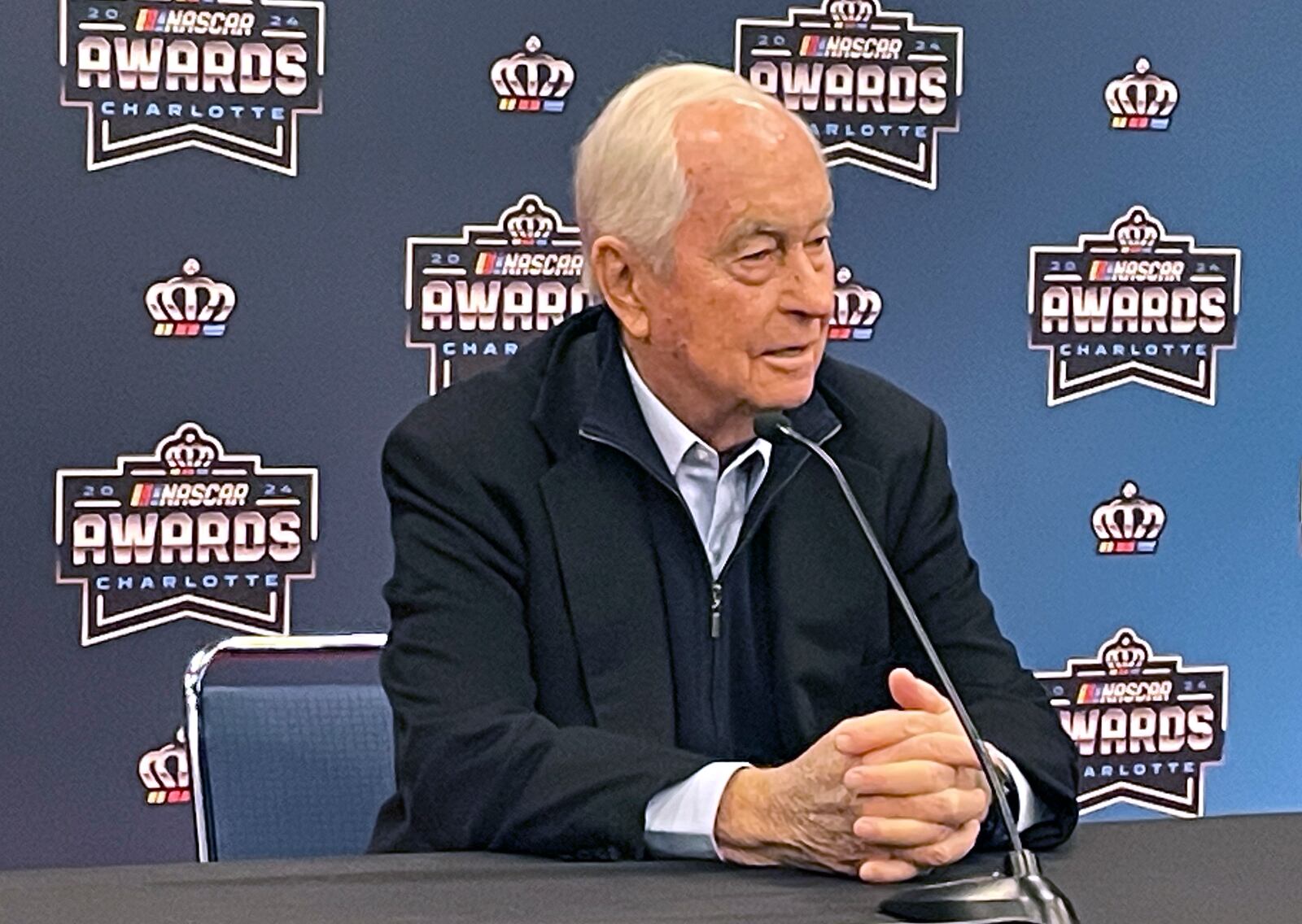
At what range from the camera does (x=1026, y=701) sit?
1.85 meters

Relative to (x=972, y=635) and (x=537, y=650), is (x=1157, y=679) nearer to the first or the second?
(x=972, y=635)

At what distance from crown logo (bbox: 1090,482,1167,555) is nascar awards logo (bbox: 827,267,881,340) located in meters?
0.49

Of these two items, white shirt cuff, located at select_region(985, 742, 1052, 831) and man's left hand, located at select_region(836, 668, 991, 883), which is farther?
white shirt cuff, located at select_region(985, 742, 1052, 831)

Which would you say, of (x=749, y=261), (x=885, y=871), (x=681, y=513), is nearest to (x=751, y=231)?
(x=749, y=261)

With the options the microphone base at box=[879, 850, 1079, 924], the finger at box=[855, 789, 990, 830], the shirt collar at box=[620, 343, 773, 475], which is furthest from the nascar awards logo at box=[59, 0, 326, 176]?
the microphone base at box=[879, 850, 1079, 924]

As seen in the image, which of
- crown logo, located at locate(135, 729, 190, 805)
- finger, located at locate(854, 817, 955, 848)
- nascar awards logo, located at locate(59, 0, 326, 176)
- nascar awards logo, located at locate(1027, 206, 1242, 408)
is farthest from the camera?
nascar awards logo, located at locate(1027, 206, 1242, 408)

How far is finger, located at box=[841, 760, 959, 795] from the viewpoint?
153 cm

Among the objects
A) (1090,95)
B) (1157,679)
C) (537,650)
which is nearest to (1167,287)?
(1090,95)

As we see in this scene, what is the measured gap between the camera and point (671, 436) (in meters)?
1.94

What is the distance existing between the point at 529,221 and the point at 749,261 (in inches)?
49.9

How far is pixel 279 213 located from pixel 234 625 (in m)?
0.59

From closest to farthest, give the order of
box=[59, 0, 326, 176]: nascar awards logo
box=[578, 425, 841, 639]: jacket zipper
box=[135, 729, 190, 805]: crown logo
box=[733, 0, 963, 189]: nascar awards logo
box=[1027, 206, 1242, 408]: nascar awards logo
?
box=[578, 425, 841, 639]: jacket zipper, box=[59, 0, 326, 176]: nascar awards logo, box=[135, 729, 190, 805]: crown logo, box=[733, 0, 963, 189]: nascar awards logo, box=[1027, 206, 1242, 408]: nascar awards logo

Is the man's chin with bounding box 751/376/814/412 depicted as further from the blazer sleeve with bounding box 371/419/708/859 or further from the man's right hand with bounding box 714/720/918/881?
the man's right hand with bounding box 714/720/918/881

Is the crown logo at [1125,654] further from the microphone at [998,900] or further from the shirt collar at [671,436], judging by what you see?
the microphone at [998,900]
